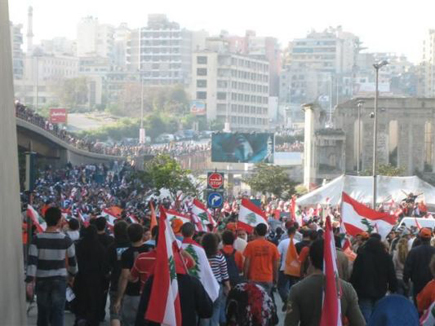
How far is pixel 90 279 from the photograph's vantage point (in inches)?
557

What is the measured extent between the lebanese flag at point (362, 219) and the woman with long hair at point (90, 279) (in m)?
8.95

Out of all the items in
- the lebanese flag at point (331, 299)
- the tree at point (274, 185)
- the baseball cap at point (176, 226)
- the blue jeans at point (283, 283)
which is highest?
the lebanese flag at point (331, 299)

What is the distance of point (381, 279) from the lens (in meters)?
14.6

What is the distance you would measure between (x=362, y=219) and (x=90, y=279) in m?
9.44

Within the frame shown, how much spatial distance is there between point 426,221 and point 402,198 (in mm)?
17652

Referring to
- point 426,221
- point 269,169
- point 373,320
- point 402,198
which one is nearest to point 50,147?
point 269,169

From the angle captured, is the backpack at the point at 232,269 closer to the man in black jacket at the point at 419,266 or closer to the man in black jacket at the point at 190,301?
the man in black jacket at the point at 419,266

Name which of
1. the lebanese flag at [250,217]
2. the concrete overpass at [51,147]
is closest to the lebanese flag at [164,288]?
the lebanese flag at [250,217]

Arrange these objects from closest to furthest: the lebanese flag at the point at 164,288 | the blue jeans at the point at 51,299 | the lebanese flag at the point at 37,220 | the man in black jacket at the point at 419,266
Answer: the lebanese flag at the point at 164,288
the blue jeans at the point at 51,299
the man in black jacket at the point at 419,266
the lebanese flag at the point at 37,220

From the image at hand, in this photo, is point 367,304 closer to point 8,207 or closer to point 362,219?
point 8,207

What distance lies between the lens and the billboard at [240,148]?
102250 mm

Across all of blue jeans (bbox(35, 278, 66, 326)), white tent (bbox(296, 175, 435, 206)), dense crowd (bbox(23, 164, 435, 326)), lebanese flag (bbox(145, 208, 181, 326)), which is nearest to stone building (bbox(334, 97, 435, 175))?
white tent (bbox(296, 175, 435, 206))

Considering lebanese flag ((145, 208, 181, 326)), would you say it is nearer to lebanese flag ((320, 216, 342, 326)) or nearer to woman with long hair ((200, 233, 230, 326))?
lebanese flag ((320, 216, 342, 326))

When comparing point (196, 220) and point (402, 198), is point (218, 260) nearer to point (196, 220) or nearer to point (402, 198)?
point (196, 220)
